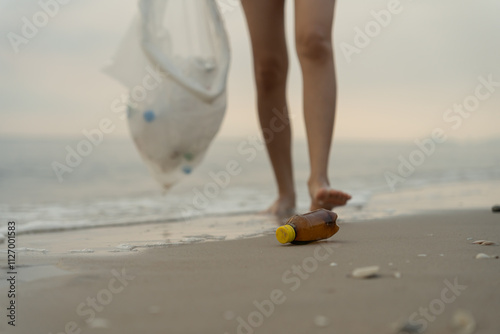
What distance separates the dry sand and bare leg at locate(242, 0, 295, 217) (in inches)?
52.9

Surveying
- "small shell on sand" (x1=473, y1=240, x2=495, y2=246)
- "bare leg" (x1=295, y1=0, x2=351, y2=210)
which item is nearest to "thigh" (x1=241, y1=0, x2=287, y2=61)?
"bare leg" (x1=295, y1=0, x2=351, y2=210)

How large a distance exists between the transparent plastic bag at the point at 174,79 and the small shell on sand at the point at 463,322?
77.1 inches

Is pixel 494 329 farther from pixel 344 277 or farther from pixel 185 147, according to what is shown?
pixel 185 147

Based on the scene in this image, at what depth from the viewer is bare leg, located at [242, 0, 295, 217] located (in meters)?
2.90

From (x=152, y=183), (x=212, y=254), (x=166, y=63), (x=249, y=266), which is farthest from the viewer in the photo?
(x=152, y=183)

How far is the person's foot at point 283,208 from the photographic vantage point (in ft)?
9.80

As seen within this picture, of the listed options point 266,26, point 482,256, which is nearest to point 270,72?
point 266,26

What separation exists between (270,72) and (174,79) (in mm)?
501

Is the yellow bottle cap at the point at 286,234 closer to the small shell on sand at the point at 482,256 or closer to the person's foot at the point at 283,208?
the small shell on sand at the point at 482,256

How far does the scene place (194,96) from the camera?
278cm

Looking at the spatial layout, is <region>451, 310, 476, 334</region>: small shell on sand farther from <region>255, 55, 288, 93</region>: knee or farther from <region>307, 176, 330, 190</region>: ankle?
<region>255, 55, 288, 93</region>: knee

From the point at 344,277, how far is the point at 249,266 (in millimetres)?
269

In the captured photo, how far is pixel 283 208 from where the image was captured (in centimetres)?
304

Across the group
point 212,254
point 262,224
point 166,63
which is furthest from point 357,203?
point 212,254
